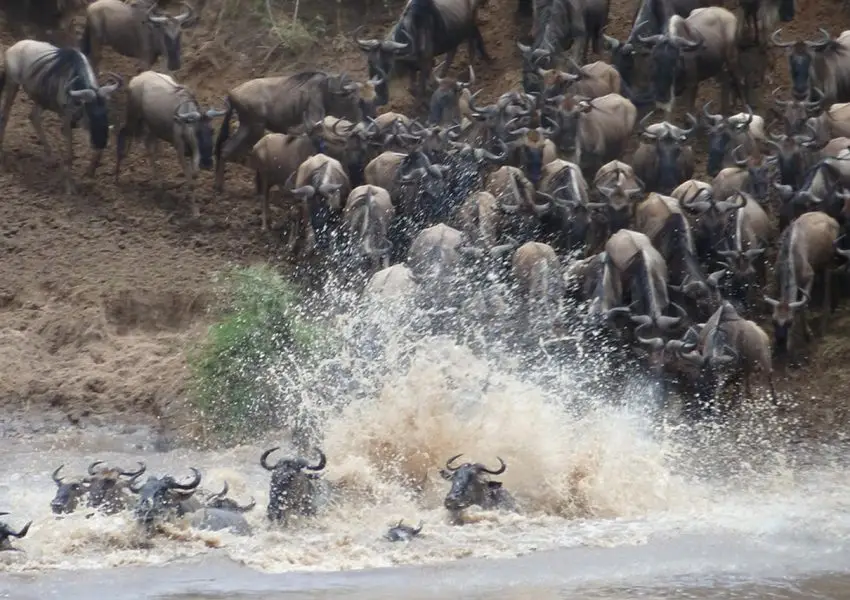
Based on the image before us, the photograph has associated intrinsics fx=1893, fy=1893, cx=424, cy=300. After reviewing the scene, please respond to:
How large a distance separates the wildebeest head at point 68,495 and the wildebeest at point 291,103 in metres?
6.04

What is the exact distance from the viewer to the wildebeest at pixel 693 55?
55.5ft

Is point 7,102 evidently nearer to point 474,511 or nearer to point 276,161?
point 276,161

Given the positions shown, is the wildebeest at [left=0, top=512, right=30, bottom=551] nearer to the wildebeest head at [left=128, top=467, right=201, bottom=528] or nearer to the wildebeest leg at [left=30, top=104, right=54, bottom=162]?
the wildebeest head at [left=128, top=467, right=201, bottom=528]

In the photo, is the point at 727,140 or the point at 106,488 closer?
the point at 106,488

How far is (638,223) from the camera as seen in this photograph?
15133 millimetres

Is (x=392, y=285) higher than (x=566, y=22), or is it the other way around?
(x=566, y=22)

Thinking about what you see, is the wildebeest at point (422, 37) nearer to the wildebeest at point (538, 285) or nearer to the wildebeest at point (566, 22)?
the wildebeest at point (566, 22)

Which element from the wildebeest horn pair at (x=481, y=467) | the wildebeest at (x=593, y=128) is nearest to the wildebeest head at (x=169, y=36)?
the wildebeest at (x=593, y=128)

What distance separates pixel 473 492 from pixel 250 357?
3101 mm

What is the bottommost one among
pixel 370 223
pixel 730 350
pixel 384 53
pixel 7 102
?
→ pixel 730 350

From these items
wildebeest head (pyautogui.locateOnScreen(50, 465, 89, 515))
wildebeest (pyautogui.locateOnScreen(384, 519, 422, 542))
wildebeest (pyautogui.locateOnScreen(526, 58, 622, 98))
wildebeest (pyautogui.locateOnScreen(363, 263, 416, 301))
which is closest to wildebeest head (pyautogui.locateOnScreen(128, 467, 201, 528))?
wildebeest head (pyautogui.locateOnScreen(50, 465, 89, 515))

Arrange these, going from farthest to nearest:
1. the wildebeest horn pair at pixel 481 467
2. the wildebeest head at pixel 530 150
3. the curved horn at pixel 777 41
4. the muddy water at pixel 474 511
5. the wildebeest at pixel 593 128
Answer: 1. the curved horn at pixel 777 41
2. the wildebeest at pixel 593 128
3. the wildebeest head at pixel 530 150
4. the wildebeest horn pair at pixel 481 467
5. the muddy water at pixel 474 511

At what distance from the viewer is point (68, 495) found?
11.3 metres

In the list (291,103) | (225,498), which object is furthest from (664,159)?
(225,498)
